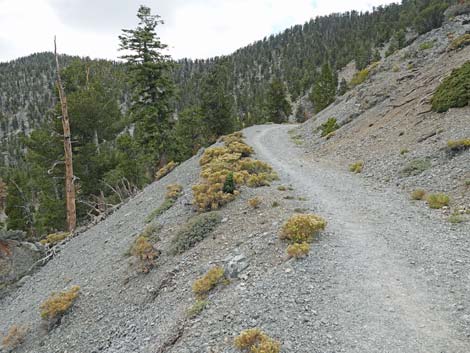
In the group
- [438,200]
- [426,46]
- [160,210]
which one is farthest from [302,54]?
[438,200]

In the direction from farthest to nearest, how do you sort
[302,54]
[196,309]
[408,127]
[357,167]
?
[302,54], [408,127], [357,167], [196,309]

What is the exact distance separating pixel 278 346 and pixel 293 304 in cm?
121

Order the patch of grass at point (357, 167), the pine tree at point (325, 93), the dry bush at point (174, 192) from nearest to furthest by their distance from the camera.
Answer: the dry bush at point (174, 192)
the patch of grass at point (357, 167)
the pine tree at point (325, 93)

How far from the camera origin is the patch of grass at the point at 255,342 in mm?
5102

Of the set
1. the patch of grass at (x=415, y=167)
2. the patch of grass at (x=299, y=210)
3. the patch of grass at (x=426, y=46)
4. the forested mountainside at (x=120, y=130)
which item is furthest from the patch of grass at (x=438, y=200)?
the patch of grass at (x=426, y=46)

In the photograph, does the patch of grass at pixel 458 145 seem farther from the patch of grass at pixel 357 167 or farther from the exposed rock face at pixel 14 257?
the exposed rock face at pixel 14 257

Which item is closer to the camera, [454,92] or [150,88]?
[454,92]

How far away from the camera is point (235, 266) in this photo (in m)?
7.97

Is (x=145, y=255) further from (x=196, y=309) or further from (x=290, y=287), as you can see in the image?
(x=290, y=287)

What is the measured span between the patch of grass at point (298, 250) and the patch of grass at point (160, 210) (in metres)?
7.90

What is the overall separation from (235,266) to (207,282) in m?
0.74

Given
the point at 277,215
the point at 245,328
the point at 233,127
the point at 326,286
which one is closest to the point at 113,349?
the point at 245,328

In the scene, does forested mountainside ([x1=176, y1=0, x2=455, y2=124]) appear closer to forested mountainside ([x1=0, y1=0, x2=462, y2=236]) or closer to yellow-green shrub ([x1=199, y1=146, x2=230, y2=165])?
forested mountainside ([x1=0, y1=0, x2=462, y2=236])

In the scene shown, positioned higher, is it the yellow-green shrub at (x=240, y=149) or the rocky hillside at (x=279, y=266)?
the yellow-green shrub at (x=240, y=149)
